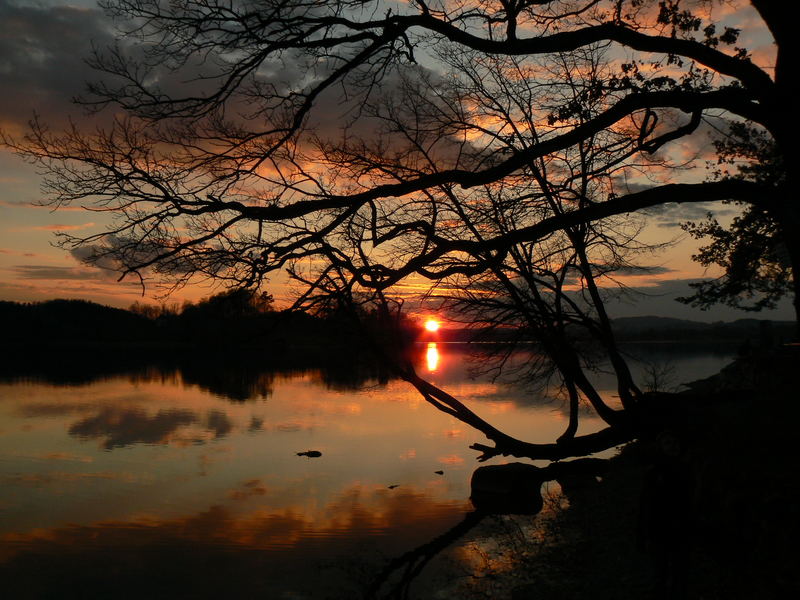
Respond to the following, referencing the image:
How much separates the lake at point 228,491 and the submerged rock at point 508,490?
2.48 feet

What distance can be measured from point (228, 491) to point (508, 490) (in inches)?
365

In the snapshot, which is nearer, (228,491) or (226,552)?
(226,552)

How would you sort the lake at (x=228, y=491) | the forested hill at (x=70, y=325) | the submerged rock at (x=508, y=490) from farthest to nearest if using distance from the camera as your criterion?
the forested hill at (x=70, y=325) < the submerged rock at (x=508, y=490) < the lake at (x=228, y=491)

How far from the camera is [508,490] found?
1988 cm

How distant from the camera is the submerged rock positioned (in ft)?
63.3

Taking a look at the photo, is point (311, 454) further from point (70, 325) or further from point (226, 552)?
point (70, 325)

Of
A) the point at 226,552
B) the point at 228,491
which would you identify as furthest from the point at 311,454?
the point at 226,552

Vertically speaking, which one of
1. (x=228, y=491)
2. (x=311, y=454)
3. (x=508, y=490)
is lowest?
(x=228, y=491)

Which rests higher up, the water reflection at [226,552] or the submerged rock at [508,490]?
the submerged rock at [508,490]

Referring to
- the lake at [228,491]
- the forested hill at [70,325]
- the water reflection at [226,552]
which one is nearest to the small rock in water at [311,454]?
the lake at [228,491]

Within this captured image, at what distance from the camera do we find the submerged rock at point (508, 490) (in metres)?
19.3

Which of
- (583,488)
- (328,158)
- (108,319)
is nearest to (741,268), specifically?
(583,488)

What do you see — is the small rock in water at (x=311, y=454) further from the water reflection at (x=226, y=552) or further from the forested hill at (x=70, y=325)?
the forested hill at (x=70, y=325)

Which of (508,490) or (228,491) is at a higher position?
(508,490)
